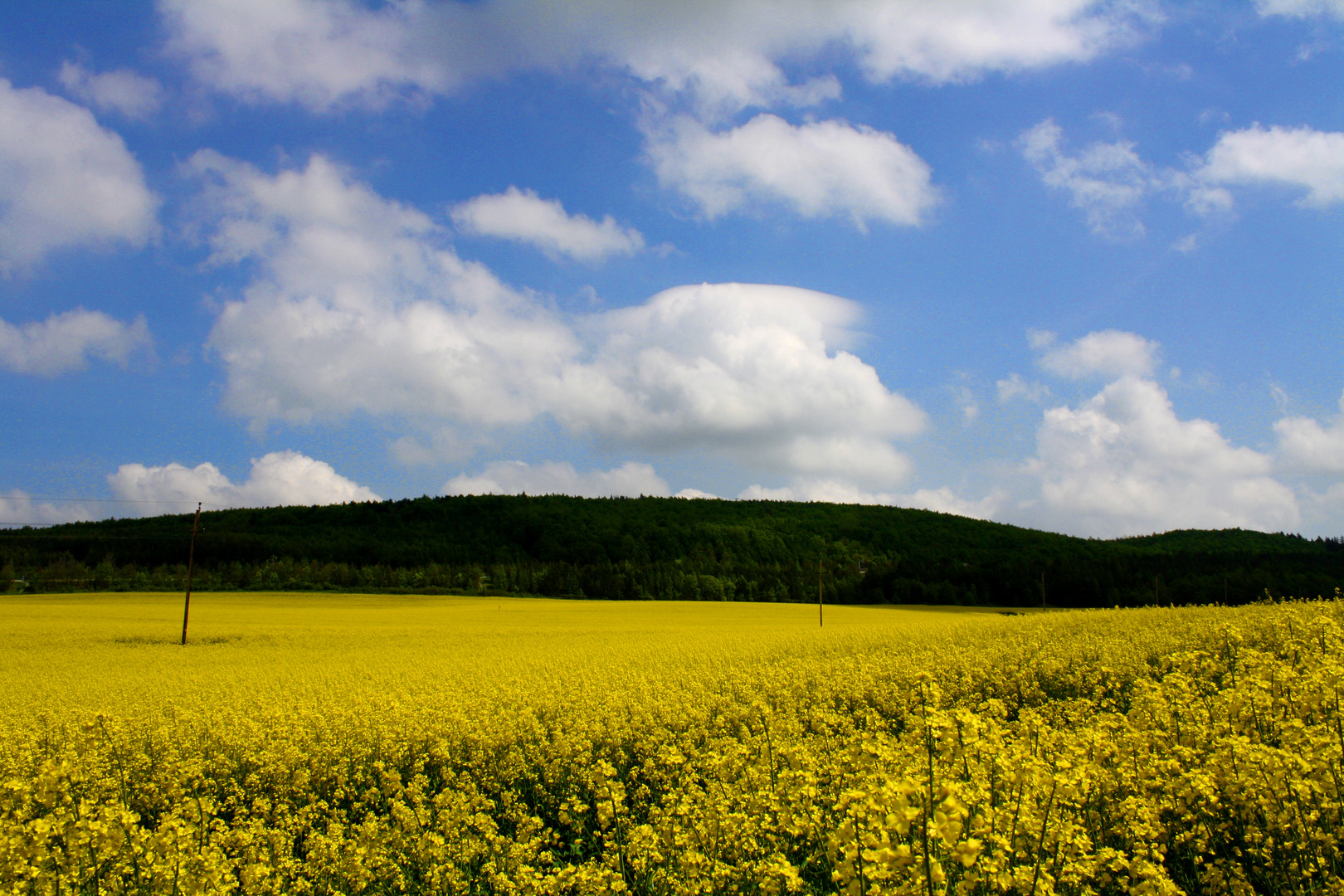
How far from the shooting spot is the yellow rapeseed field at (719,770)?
13.2ft

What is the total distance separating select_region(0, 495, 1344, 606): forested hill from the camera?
2442 inches

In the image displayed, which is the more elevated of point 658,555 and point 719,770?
point 719,770

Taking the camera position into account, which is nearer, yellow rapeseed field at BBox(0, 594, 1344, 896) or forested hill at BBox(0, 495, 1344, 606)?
yellow rapeseed field at BBox(0, 594, 1344, 896)

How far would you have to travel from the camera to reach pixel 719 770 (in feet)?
20.2

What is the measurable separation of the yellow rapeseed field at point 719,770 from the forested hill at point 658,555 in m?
49.5

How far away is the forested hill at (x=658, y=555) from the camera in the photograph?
2442 inches

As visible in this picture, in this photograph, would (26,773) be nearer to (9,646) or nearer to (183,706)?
(183,706)

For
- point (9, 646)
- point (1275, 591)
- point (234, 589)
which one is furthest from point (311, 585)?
point (1275, 591)

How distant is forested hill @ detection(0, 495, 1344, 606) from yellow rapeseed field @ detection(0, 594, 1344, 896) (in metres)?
49.5

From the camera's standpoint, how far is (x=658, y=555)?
86438mm

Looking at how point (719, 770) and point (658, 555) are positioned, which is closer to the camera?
point (719, 770)

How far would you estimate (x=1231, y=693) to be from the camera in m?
6.22

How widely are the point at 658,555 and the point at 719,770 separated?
81.0 meters

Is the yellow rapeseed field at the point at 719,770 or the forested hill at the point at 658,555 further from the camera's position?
the forested hill at the point at 658,555
